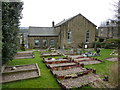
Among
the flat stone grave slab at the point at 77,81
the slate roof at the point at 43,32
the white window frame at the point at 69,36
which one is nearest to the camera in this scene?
the flat stone grave slab at the point at 77,81

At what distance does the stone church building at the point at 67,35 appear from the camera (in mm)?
19484

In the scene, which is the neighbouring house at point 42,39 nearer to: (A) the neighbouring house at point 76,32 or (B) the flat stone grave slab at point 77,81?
(A) the neighbouring house at point 76,32

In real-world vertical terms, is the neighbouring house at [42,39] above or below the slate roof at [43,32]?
below

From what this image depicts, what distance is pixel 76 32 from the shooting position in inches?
794

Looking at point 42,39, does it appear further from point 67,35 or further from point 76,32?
point 76,32

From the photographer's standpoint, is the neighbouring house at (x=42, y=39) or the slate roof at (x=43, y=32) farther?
the slate roof at (x=43, y=32)

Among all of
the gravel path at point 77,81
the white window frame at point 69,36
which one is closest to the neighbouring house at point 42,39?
the white window frame at point 69,36

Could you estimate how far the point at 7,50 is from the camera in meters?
6.33

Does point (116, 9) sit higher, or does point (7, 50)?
point (116, 9)

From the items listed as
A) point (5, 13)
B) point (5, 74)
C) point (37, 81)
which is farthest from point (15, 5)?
point (37, 81)

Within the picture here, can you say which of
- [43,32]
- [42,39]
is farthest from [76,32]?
[42,39]

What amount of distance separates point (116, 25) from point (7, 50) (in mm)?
6933

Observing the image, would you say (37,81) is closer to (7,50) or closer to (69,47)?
(7,50)

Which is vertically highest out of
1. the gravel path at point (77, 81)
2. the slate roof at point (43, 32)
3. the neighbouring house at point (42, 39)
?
the slate roof at point (43, 32)
